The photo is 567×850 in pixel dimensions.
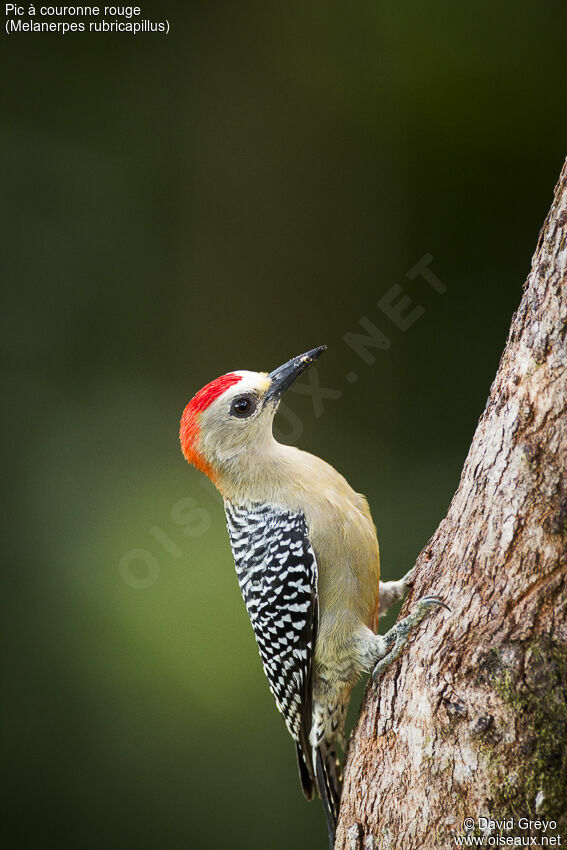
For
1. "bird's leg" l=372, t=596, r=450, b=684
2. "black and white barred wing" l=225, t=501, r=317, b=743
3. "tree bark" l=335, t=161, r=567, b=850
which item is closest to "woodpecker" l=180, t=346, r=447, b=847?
"black and white barred wing" l=225, t=501, r=317, b=743

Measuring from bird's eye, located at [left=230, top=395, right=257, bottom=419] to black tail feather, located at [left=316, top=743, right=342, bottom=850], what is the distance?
36.3 inches

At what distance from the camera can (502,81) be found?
327 centimetres

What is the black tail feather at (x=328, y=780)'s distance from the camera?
2105 mm

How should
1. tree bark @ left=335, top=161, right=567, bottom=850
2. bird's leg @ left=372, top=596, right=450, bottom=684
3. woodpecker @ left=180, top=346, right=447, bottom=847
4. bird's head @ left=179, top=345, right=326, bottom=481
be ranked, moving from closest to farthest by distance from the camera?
tree bark @ left=335, top=161, right=567, bottom=850
bird's leg @ left=372, top=596, right=450, bottom=684
woodpecker @ left=180, top=346, right=447, bottom=847
bird's head @ left=179, top=345, right=326, bottom=481

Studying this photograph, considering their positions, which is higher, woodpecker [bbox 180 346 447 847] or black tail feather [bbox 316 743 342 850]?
woodpecker [bbox 180 346 447 847]

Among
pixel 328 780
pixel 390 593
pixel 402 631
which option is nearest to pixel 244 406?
pixel 390 593

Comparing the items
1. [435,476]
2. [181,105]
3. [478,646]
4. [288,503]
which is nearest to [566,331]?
[478,646]

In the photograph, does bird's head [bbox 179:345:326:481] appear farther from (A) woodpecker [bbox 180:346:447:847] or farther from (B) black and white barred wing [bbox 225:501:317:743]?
(B) black and white barred wing [bbox 225:501:317:743]

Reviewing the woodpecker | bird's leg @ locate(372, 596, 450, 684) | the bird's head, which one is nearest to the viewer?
bird's leg @ locate(372, 596, 450, 684)

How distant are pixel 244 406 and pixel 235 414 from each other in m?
0.03

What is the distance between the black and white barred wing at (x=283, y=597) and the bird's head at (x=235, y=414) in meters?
0.19

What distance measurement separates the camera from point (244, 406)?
2260 mm

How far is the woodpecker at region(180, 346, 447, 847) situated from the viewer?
2.08 metres

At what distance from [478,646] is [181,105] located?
2.91 m
